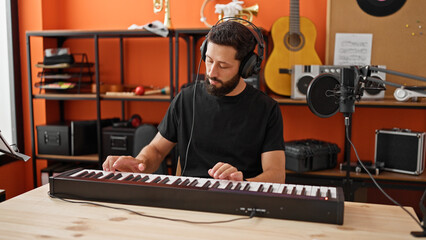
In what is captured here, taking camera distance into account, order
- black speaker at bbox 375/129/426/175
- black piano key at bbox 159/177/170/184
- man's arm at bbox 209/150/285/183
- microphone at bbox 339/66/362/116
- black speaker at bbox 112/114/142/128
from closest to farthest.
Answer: microphone at bbox 339/66/362/116 → black piano key at bbox 159/177/170/184 → man's arm at bbox 209/150/285/183 → black speaker at bbox 375/129/426/175 → black speaker at bbox 112/114/142/128

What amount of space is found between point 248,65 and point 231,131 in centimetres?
30

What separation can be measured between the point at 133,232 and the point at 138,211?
0.50 feet

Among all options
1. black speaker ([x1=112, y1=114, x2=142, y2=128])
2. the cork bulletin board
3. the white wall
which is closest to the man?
black speaker ([x1=112, y1=114, x2=142, y2=128])

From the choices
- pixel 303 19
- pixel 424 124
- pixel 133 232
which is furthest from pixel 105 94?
pixel 424 124

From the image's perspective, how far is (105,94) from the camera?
3.02 m

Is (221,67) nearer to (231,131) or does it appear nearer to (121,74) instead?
(231,131)

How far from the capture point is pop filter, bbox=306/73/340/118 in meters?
1.24

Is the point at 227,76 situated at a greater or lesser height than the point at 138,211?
greater

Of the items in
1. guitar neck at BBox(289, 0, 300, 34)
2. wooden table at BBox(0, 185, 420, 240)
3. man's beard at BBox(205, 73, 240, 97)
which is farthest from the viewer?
guitar neck at BBox(289, 0, 300, 34)

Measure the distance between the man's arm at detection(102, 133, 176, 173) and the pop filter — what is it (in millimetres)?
659

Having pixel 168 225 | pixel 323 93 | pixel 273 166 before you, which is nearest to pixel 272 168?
pixel 273 166

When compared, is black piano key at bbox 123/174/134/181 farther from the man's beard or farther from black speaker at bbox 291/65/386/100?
black speaker at bbox 291/65/386/100

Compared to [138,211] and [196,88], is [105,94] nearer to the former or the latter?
[196,88]

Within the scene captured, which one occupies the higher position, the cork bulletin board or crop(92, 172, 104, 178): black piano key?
the cork bulletin board
